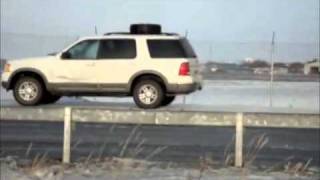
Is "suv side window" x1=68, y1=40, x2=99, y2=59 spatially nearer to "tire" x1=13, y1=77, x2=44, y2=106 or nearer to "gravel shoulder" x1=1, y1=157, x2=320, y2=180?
"tire" x1=13, y1=77, x2=44, y2=106

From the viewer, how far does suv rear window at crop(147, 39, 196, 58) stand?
18.8 m

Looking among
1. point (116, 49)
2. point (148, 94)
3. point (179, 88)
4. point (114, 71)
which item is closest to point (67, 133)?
point (148, 94)

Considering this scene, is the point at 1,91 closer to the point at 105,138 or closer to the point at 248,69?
the point at 248,69

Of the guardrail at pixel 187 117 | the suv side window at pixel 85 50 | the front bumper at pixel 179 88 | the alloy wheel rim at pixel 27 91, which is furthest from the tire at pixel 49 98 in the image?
the guardrail at pixel 187 117

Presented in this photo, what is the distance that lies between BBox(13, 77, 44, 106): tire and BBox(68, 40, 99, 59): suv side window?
1107mm

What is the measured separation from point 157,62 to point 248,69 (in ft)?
35.1

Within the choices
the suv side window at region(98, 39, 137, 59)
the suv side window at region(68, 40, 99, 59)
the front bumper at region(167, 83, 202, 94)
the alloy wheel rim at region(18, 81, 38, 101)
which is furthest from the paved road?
the suv side window at region(68, 40, 99, 59)

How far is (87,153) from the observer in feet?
39.4

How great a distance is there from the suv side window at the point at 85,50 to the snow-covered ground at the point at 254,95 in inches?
190

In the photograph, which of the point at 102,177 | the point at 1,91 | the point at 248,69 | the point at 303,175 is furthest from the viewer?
the point at 248,69

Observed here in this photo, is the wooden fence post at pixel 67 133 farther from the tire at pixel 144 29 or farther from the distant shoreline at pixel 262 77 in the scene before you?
the distant shoreline at pixel 262 77

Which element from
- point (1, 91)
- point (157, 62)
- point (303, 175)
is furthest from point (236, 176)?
point (1, 91)

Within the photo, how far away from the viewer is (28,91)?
19219mm

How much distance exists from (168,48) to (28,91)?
11.6 feet
